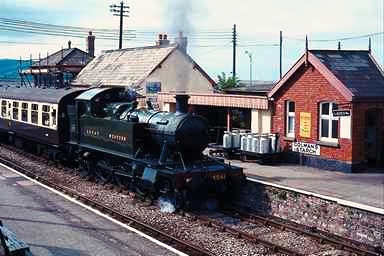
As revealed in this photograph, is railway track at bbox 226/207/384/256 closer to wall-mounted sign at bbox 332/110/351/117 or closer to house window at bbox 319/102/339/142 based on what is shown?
wall-mounted sign at bbox 332/110/351/117

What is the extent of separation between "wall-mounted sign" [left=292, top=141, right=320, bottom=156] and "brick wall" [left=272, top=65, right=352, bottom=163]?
134mm

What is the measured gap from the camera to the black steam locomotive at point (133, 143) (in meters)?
12.8

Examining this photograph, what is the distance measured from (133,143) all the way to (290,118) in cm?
654

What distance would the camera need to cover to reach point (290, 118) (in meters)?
17.9

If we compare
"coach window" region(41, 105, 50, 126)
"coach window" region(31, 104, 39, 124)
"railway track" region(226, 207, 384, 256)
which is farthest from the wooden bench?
"coach window" region(31, 104, 39, 124)

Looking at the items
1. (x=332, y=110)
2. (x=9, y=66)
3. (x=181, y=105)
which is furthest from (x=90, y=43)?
(x=181, y=105)

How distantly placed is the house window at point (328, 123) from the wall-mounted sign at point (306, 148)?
1.26 ft

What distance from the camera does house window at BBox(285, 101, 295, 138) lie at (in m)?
17.8

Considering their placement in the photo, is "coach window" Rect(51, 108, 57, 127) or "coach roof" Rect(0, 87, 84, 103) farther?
"coach roof" Rect(0, 87, 84, 103)

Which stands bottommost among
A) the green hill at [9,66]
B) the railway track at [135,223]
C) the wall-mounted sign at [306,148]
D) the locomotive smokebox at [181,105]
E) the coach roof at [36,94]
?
the railway track at [135,223]

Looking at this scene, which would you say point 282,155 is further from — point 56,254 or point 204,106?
point 56,254

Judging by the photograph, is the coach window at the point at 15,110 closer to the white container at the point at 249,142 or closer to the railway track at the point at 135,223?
the railway track at the point at 135,223

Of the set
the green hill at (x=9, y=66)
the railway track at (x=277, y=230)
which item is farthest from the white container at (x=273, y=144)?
the green hill at (x=9, y=66)

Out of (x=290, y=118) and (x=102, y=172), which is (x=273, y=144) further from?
(x=102, y=172)
